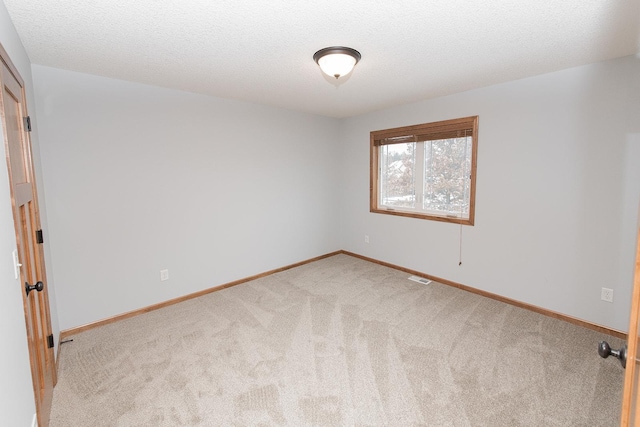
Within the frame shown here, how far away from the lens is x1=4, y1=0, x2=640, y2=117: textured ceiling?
1.72m

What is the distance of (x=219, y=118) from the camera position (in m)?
3.65

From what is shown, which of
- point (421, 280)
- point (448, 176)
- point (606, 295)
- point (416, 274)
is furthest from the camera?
point (416, 274)

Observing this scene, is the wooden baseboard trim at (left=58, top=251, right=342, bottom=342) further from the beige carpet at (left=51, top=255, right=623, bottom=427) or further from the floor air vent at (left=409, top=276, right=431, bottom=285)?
the floor air vent at (left=409, top=276, right=431, bottom=285)

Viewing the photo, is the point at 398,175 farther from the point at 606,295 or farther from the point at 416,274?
the point at 606,295

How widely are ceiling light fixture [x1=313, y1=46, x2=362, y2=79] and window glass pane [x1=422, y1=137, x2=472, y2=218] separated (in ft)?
6.52

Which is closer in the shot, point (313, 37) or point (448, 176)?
point (313, 37)

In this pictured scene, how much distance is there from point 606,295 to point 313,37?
10.7 feet

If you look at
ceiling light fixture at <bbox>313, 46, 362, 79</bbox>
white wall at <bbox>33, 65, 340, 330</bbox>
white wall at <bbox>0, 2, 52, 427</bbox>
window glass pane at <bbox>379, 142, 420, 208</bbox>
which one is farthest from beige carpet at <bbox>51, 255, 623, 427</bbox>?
ceiling light fixture at <bbox>313, 46, 362, 79</bbox>

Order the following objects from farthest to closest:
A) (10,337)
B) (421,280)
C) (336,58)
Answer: (421,280) → (336,58) → (10,337)

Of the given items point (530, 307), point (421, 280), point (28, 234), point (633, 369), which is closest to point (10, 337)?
point (28, 234)

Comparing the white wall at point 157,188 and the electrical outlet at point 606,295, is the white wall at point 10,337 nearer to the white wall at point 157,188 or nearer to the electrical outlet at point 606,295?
the white wall at point 157,188

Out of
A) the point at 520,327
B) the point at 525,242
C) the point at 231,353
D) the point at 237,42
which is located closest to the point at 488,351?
the point at 520,327

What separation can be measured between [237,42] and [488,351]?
9.76 ft

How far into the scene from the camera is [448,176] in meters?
3.87
